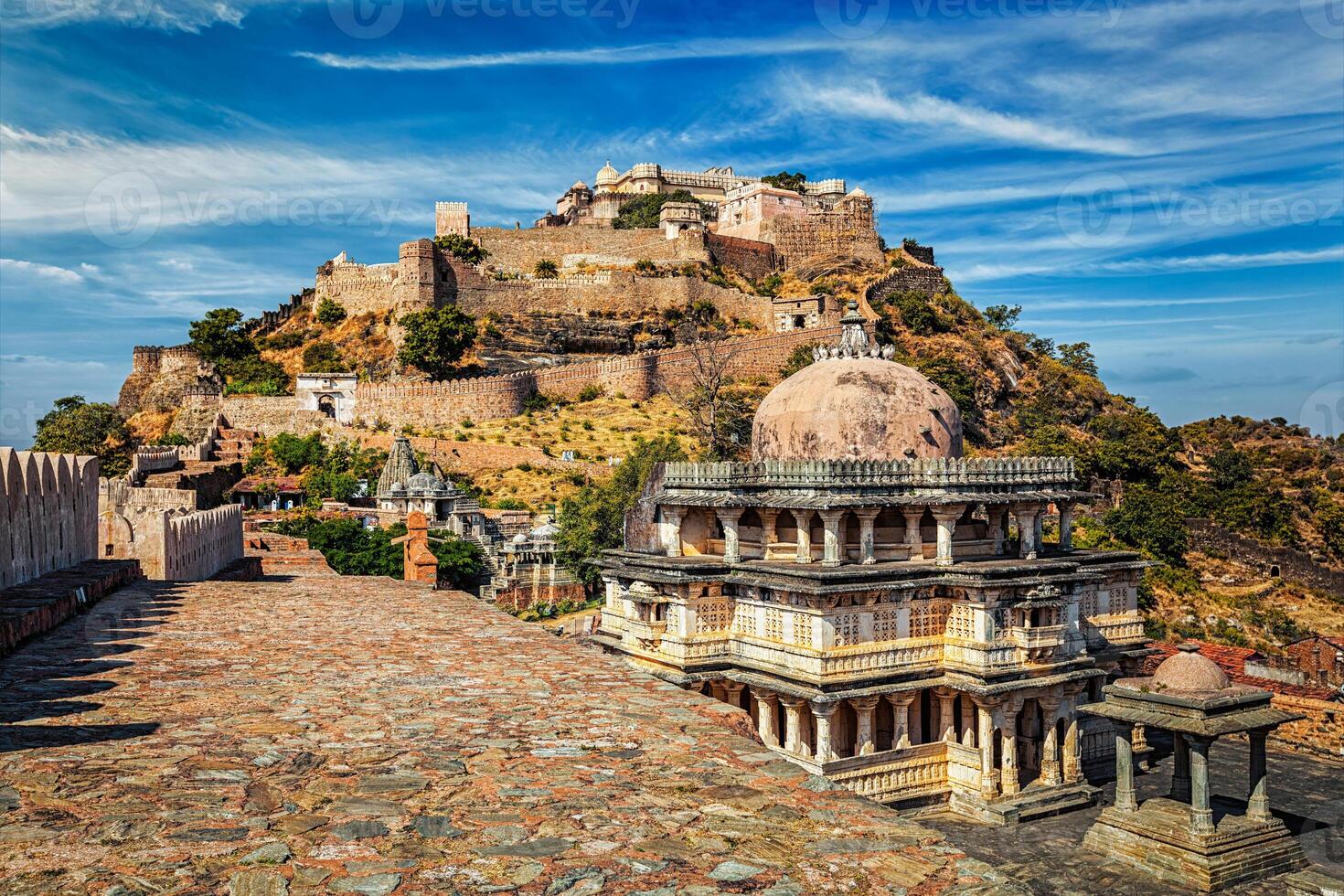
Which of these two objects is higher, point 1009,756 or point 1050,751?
point 1009,756

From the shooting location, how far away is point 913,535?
18.7 metres

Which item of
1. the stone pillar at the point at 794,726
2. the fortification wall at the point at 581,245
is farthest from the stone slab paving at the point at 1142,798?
the fortification wall at the point at 581,245

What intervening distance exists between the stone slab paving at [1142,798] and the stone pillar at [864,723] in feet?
4.86

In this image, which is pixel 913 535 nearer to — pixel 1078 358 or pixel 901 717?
pixel 901 717

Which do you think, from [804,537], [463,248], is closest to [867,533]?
[804,537]

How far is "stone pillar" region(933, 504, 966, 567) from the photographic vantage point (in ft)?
59.7

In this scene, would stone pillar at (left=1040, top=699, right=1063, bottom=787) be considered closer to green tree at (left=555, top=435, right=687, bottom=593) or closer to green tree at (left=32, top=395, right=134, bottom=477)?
green tree at (left=555, top=435, right=687, bottom=593)

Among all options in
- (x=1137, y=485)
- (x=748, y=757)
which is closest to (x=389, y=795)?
(x=748, y=757)

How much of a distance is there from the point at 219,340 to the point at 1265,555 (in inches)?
2430

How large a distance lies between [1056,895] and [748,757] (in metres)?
9.73

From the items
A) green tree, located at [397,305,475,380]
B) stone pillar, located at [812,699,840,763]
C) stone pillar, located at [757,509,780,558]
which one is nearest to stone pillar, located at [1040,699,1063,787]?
stone pillar, located at [812,699,840,763]

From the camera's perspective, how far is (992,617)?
17469 millimetres

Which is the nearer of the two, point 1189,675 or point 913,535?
point 1189,675

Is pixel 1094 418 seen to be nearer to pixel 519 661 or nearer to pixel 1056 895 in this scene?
pixel 1056 895
